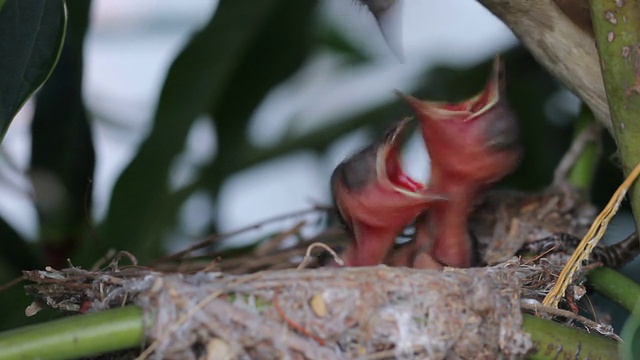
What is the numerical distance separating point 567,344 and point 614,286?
0.32m

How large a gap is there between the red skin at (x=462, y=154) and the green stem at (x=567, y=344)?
0.30 metres

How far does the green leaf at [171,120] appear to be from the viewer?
171 centimetres

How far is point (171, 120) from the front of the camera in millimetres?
1713

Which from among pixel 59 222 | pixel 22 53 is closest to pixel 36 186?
pixel 59 222

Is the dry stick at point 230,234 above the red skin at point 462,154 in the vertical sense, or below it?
below

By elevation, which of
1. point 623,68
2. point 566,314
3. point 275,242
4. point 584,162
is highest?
point 623,68

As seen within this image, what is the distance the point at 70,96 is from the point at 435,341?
899mm

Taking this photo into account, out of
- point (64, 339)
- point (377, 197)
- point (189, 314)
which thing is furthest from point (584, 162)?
point (64, 339)

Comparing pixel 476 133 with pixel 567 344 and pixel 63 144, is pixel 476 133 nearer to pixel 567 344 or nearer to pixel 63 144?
pixel 567 344

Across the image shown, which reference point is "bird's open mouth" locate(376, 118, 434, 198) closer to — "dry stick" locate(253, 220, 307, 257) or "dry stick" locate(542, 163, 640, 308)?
"dry stick" locate(542, 163, 640, 308)

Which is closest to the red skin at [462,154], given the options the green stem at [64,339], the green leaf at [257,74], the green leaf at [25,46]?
the green leaf at [25,46]

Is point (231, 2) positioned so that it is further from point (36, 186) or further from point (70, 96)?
point (36, 186)

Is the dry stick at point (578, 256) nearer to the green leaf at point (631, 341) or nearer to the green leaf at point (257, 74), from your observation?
the green leaf at point (631, 341)

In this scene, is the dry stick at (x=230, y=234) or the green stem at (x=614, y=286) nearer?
the green stem at (x=614, y=286)
